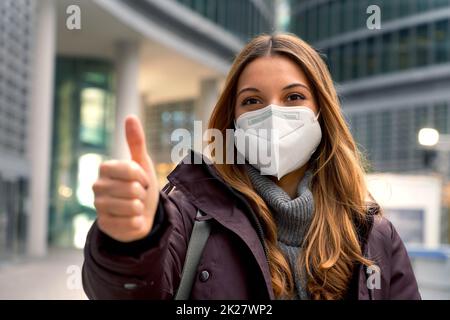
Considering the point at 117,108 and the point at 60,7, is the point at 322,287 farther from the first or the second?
the point at 117,108

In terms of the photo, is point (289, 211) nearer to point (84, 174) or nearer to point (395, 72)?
point (84, 174)

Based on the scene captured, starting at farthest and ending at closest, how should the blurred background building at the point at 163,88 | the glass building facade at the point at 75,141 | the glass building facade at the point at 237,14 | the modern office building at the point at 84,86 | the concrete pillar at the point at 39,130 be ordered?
the glass building facade at the point at 237,14
the glass building facade at the point at 75,141
the concrete pillar at the point at 39,130
the modern office building at the point at 84,86
the blurred background building at the point at 163,88

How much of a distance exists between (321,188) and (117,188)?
0.90 meters

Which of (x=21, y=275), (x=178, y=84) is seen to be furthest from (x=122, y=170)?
(x=178, y=84)

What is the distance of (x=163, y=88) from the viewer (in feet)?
90.6

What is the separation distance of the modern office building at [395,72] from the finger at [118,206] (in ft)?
95.1

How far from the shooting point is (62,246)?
69.9 ft

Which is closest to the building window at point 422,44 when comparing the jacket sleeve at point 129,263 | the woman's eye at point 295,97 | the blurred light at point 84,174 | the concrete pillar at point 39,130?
the blurred light at point 84,174

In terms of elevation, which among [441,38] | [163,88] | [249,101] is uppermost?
[441,38]

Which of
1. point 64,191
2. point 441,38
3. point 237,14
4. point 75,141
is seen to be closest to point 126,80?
point 75,141

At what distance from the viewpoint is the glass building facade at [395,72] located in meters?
30.5

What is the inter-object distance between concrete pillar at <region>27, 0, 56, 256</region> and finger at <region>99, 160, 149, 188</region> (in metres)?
15.8

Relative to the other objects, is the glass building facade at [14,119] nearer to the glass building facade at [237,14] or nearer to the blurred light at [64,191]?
the blurred light at [64,191]

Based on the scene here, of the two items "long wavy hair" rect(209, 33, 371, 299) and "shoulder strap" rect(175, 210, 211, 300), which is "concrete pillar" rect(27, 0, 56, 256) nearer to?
"long wavy hair" rect(209, 33, 371, 299)
